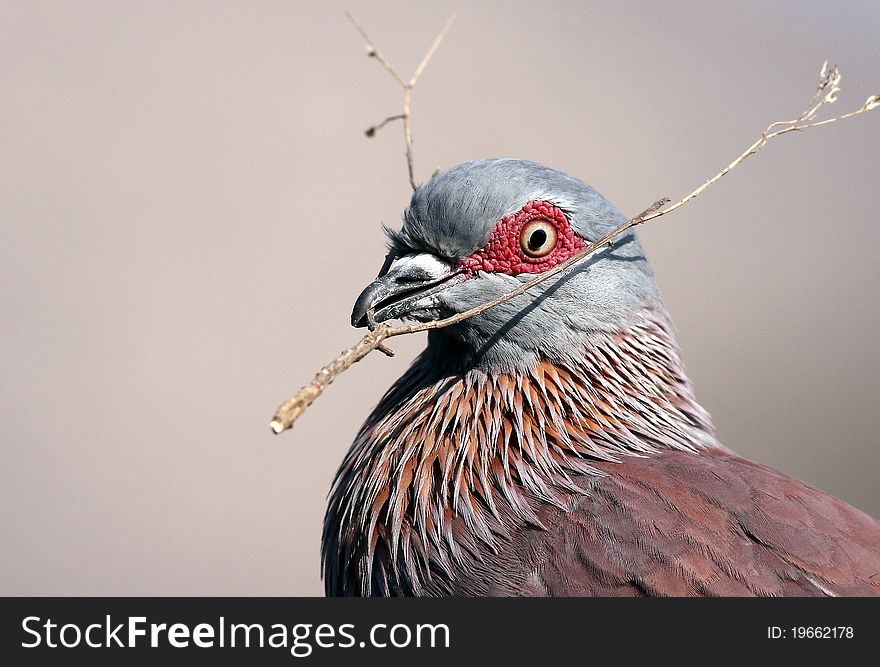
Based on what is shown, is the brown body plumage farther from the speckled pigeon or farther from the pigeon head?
the pigeon head

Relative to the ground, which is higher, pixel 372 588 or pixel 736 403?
pixel 736 403

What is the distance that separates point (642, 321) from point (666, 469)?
740 millimetres

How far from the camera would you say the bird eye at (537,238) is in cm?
427

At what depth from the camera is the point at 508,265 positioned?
4.31 m

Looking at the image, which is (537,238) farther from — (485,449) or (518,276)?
(485,449)

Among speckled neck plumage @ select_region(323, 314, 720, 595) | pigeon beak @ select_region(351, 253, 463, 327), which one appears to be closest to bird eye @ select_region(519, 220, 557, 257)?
pigeon beak @ select_region(351, 253, 463, 327)

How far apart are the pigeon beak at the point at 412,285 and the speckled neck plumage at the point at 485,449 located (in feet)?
1.39

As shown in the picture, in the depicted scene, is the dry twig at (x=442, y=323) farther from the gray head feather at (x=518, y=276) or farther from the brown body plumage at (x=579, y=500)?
the brown body plumage at (x=579, y=500)

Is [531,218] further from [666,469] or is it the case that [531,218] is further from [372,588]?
[372,588]

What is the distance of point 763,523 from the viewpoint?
12.6ft

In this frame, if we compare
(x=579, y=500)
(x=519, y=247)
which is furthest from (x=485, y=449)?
(x=519, y=247)

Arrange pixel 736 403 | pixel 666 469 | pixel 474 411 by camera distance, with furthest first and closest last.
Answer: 1. pixel 736 403
2. pixel 474 411
3. pixel 666 469

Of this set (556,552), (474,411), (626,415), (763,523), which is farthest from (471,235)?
(763,523)

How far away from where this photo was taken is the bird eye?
4273 millimetres
